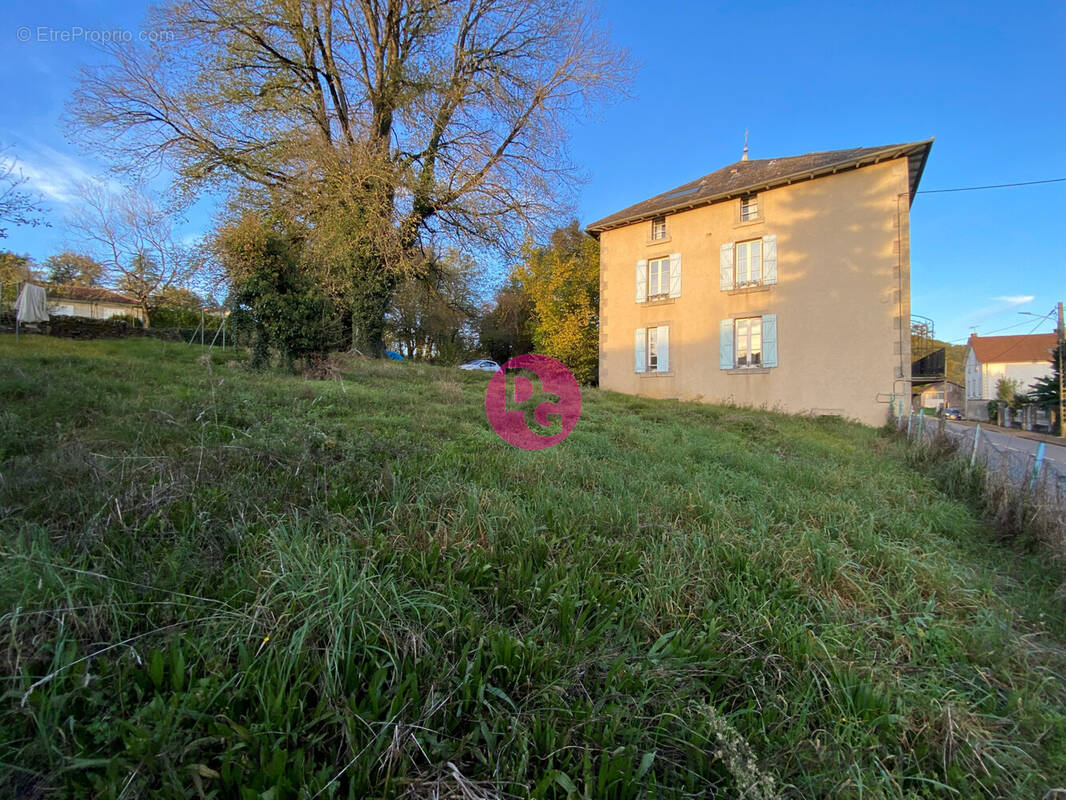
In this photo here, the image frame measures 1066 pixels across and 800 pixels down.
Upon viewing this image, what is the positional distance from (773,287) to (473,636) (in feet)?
47.7

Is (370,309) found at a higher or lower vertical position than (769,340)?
higher

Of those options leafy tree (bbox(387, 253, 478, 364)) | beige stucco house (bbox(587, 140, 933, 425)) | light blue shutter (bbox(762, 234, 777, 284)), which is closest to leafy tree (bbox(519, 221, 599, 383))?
leafy tree (bbox(387, 253, 478, 364))

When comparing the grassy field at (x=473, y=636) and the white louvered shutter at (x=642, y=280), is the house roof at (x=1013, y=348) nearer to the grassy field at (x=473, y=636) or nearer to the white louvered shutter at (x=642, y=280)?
the white louvered shutter at (x=642, y=280)

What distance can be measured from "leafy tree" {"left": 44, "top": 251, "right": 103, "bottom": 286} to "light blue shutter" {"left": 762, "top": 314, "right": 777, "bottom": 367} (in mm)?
33394

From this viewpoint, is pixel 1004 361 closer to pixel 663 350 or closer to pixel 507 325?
pixel 663 350

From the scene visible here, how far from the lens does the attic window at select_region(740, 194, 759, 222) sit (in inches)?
532

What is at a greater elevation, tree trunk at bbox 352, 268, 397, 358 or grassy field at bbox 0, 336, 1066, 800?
tree trunk at bbox 352, 268, 397, 358

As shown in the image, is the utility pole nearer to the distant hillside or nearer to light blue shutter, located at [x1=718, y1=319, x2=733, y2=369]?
light blue shutter, located at [x1=718, y1=319, x2=733, y2=369]

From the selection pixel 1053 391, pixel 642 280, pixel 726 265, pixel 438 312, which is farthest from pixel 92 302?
pixel 1053 391

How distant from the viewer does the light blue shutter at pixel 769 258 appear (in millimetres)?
13109

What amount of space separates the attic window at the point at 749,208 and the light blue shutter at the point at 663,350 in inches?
164

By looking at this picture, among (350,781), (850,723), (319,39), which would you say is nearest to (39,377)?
(350,781)

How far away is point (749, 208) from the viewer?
13672mm

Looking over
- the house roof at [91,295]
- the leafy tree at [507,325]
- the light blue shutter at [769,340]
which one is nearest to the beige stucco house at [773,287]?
the light blue shutter at [769,340]
